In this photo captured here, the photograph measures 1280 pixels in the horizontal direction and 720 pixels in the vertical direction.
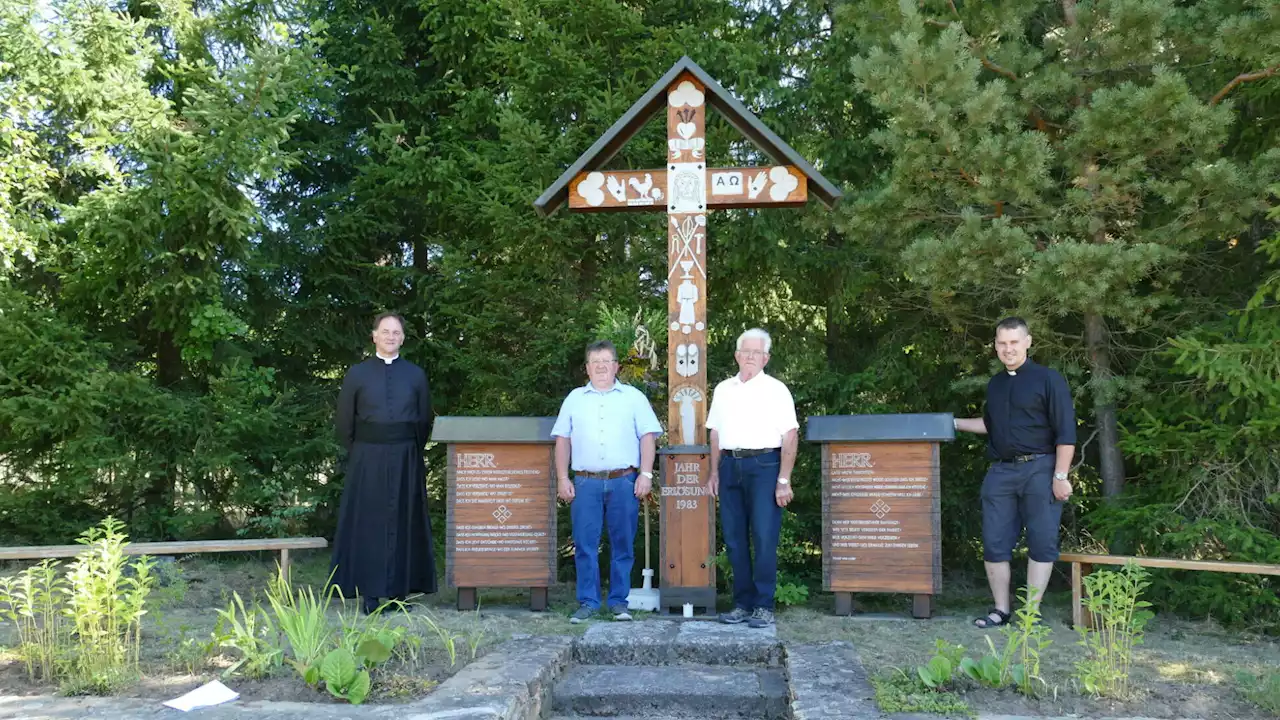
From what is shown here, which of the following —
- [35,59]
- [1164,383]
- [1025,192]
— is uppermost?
[35,59]

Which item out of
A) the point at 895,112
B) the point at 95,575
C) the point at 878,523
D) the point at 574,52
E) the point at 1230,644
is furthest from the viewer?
the point at 574,52

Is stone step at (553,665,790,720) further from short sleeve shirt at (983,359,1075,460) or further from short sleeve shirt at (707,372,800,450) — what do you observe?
short sleeve shirt at (983,359,1075,460)

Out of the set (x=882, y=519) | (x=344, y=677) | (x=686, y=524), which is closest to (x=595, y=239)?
(x=686, y=524)

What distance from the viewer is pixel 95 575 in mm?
4121

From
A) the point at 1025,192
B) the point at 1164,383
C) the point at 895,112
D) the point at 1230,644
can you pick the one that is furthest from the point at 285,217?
the point at 1230,644

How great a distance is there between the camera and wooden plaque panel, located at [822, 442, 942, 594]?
20.1ft

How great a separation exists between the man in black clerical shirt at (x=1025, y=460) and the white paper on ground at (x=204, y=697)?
4.00 meters

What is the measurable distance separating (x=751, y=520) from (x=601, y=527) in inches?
35.0

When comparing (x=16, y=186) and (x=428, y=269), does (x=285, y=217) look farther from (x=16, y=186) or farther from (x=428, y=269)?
(x=16, y=186)

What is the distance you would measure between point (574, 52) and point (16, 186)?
4323 mm

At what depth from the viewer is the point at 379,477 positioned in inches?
251

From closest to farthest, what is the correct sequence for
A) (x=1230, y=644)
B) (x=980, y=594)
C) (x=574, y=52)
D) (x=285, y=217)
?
(x=1230, y=644) < (x=980, y=594) < (x=574, y=52) < (x=285, y=217)

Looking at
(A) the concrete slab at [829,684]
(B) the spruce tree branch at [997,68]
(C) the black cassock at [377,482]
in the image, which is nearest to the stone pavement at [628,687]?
(A) the concrete slab at [829,684]

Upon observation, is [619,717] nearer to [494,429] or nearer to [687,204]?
[494,429]
